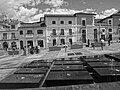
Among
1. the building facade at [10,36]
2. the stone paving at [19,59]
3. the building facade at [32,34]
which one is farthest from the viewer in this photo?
the building facade at [10,36]

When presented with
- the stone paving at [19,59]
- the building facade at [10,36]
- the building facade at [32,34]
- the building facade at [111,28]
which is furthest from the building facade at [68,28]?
the stone paving at [19,59]

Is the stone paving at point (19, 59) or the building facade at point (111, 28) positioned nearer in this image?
the stone paving at point (19, 59)

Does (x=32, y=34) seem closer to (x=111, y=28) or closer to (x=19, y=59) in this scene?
(x=19, y=59)

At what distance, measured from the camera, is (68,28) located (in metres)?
34.7

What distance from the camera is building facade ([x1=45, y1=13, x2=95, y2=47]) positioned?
112ft

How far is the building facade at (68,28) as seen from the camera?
34.1 metres

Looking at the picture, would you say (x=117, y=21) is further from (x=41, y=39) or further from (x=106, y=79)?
(x=106, y=79)

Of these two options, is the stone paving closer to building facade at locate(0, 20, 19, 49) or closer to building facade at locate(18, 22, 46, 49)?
building facade at locate(18, 22, 46, 49)

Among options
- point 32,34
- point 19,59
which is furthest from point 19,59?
point 32,34

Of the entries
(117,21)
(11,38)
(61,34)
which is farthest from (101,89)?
(117,21)

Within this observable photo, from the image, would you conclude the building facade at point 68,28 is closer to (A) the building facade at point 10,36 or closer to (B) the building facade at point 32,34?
(B) the building facade at point 32,34

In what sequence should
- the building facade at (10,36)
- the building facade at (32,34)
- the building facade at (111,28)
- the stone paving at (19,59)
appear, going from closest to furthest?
1. the stone paving at (19,59)
2. the building facade at (32,34)
3. the building facade at (10,36)
4. the building facade at (111,28)

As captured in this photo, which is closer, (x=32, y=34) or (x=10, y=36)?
(x=32, y=34)

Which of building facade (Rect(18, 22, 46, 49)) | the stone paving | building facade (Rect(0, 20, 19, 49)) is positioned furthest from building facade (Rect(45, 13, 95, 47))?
the stone paving
